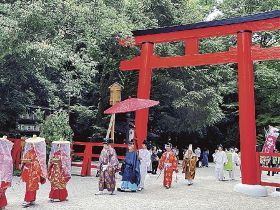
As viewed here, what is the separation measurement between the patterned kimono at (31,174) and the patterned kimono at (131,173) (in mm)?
3162

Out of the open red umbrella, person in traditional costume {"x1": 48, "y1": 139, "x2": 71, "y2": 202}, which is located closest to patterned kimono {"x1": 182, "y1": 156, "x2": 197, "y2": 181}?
the open red umbrella

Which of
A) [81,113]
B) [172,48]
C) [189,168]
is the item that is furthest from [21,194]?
[172,48]

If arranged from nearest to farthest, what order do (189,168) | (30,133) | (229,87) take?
1. (189,168)
2. (30,133)
3. (229,87)

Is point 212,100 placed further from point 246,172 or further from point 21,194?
point 21,194

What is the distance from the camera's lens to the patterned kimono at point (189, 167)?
565 inches

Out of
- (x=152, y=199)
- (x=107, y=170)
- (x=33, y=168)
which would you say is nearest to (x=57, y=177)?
(x=33, y=168)

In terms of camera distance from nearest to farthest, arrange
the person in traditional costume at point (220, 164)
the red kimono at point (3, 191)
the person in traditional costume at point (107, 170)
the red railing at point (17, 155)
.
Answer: the red kimono at point (3, 191) < the person in traditional costume at point (107, 170) < the red railing at point (17, 155) < the person in traditional costume at point (220, 164)

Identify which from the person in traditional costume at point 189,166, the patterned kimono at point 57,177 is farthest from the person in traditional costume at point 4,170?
the person in traditional costume at point 189,166

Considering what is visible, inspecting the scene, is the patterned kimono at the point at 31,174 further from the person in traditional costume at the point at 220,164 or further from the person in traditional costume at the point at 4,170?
the person in traditional costume at the point at 220,164

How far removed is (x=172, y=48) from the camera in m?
22.6

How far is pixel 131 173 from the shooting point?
458 inches

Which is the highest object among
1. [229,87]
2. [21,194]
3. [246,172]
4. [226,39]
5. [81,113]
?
[226,39]

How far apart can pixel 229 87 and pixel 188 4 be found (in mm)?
6445

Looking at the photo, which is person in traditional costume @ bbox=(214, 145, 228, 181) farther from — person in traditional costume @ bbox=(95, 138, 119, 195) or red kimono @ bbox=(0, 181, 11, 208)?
red kimono @ bbox=(0, 181, 11, 208)
